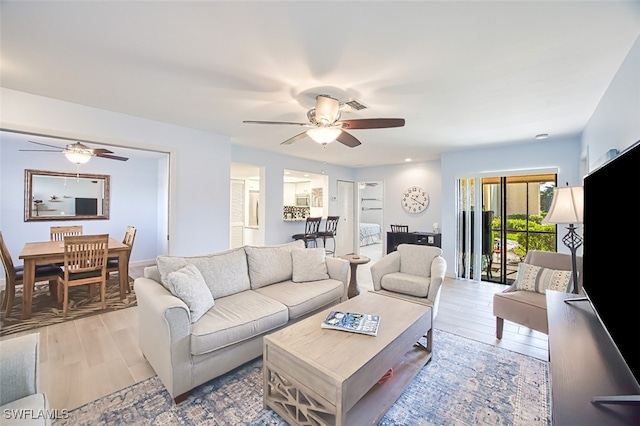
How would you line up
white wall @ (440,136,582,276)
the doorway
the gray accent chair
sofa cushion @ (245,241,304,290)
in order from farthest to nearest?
the doorway, white wall @ (440,136,582,276), sofa cushion @ (245,241,304,290), the gray accent chair

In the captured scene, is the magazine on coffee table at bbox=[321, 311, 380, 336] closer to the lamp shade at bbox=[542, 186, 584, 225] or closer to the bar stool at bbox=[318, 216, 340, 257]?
the lamp shade at bbox=[542, 186, 584, 225]

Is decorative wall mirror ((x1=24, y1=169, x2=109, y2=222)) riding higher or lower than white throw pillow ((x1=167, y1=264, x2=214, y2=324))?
higher

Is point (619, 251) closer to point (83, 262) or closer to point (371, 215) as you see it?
point (83, 262)

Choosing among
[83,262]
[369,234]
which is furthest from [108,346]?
[369,234]

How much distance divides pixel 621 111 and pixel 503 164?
2.75 metres

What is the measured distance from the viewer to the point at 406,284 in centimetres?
312

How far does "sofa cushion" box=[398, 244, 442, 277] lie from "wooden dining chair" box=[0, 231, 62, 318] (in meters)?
4.45

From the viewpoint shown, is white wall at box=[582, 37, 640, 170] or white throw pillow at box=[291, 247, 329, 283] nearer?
white wall at box=[582, 37, 640, 170]

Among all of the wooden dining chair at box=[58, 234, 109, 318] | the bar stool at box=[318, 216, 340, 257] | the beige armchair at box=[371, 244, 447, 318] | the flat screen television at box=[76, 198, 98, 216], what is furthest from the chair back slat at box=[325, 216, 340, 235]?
the flat screen television at box=[76, 198, 98, 216]

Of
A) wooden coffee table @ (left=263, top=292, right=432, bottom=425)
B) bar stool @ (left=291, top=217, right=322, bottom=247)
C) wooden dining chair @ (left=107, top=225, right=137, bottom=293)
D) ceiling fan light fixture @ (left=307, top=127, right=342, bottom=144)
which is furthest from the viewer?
bar stool @ (left=291, top=217, right=322, bottom=247)

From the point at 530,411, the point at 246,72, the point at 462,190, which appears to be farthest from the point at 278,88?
the point at 462,190

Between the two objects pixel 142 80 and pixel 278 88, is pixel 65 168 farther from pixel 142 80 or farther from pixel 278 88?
pixel 278 88

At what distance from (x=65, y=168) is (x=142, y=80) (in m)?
4.38

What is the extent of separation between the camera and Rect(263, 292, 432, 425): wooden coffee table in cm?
142
